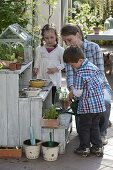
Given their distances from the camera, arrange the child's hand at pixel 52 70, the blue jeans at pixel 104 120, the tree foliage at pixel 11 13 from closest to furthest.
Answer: the blue jeans at pixel 104 120 → the child's hand at pixel 52 70 → the tree foliage at pixel 11 13

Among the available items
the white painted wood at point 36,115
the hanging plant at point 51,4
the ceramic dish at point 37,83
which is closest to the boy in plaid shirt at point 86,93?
the white painted wood at point 36,115

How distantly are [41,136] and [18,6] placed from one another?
3792 millimetres

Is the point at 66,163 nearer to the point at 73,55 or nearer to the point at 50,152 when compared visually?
the point at 50,152

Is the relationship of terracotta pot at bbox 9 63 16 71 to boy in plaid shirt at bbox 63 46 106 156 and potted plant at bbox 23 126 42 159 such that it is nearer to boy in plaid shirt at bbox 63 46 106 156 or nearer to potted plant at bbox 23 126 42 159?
boy in plaid shirt at bbox 63 46 106 156

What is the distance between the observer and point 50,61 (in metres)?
6.09

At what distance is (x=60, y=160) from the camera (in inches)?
195

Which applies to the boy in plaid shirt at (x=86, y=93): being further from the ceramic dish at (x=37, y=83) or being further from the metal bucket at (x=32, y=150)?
the ceramic dish at (x=37, y=83)

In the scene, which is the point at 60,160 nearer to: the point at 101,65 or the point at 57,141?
the point at 57,141

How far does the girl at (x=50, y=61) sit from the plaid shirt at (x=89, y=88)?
1.07 meters

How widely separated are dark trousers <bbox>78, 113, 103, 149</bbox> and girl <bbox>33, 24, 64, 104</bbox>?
1128mm

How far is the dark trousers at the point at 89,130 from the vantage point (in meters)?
5.02

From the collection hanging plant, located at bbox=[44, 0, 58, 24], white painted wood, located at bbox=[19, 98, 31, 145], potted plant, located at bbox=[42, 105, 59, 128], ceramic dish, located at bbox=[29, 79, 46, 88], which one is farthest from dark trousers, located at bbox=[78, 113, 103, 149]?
hanging plant, located at bbox=[44, 0, 58, 24]

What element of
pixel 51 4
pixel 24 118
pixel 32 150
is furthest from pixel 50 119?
pixel 51 4

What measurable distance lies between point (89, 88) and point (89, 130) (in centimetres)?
51
